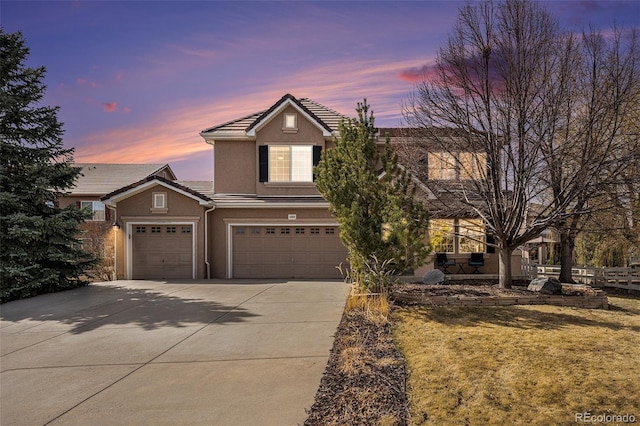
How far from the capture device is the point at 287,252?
1542 centimetres

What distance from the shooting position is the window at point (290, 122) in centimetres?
1606

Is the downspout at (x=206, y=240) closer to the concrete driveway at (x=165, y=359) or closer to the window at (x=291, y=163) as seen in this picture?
the window at (x=291, y=163)

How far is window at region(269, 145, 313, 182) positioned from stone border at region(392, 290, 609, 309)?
8.06 metres

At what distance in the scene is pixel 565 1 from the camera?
990 cm

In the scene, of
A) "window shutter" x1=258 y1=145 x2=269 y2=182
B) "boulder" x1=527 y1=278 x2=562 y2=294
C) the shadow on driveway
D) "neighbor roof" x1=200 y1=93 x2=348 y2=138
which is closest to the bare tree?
"boulder" x1=527 y1=278 x2=562 y2=294

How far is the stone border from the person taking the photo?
30.6 ft

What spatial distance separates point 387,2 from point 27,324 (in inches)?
475

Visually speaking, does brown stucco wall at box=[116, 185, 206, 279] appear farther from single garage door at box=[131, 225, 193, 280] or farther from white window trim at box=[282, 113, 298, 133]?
white window trim at box=[282, 113, 298, 133]

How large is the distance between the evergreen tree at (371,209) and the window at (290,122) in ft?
23.8

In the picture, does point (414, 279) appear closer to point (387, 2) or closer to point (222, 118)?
point (387, 2)

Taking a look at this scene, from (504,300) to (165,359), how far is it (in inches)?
312

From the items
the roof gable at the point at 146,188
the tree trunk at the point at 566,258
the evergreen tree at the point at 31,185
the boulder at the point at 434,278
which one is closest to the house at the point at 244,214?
the roof gable at the point at 146,188

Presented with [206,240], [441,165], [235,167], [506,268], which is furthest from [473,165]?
[206,240]

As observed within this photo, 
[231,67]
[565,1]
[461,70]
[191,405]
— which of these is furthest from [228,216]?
[565,1]
